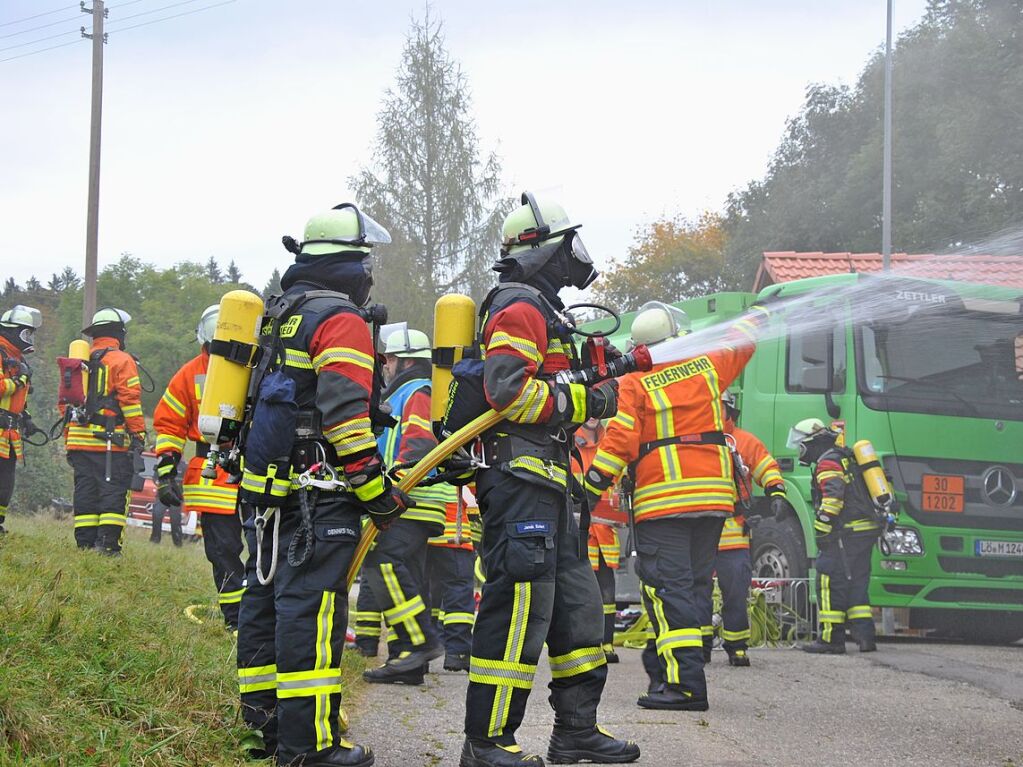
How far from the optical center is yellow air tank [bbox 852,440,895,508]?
380 inches

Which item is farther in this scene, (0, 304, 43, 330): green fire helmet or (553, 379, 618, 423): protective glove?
(0, 304, 43, 330): green fire helmet

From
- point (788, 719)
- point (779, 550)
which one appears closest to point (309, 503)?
point (788, 719)

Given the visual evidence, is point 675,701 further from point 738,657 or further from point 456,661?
point 738,657

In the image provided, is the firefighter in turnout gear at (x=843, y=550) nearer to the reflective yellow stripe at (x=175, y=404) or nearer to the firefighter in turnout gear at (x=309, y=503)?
the reflective yellow stripe at (x=175, y=404)

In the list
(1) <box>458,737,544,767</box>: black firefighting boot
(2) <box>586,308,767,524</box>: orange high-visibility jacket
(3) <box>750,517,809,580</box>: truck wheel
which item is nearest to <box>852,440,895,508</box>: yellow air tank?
(3) <box>750,517,809,580</box>: truck wheel

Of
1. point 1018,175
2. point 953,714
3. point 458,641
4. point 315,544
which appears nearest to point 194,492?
point 458,641

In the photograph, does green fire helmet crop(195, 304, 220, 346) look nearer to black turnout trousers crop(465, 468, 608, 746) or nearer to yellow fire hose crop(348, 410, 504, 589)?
yellow fire hose crop(348, 410, 504, 589)

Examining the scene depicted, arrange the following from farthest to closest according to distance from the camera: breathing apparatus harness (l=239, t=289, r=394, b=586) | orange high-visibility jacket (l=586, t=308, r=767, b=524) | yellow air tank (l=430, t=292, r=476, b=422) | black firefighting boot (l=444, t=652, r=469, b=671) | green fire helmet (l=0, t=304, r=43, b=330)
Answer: green fire helmet (l=0, t=304, r=43, b=330), black firefighting boot (l=444, t=652, r=469, b=671), orange high-visibility jacket (l=586, t=308, r=767, b=524), yellow air tank (l=430, t=292, r=476, b=422), breathing apparatus harness (l=239, t=289, r=394, b=586)

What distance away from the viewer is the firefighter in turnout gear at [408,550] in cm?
696

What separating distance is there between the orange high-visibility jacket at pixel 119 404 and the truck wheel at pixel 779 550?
5.32 m

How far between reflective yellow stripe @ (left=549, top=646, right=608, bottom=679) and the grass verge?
1.19 metres

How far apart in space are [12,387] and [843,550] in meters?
6.66

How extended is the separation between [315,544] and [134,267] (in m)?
50.4

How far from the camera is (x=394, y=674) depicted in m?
6.88
